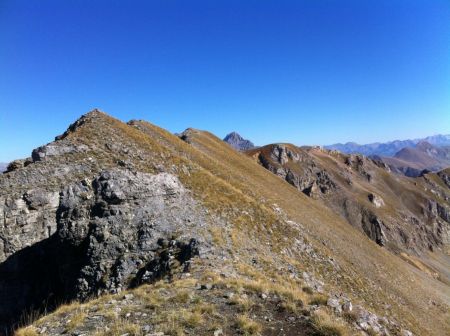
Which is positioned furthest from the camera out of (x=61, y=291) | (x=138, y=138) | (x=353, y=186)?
(x=353, y=186)

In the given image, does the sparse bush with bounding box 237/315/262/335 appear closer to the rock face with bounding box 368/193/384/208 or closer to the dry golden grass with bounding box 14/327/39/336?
the dry golden grass with bounding box 14/327/39/336

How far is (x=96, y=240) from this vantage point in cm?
2389

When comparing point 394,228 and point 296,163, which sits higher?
point 296,163

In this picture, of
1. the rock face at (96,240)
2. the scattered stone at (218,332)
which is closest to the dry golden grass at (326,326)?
the scattered stone at (218,332)

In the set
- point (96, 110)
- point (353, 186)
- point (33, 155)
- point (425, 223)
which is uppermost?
point (96, 110)

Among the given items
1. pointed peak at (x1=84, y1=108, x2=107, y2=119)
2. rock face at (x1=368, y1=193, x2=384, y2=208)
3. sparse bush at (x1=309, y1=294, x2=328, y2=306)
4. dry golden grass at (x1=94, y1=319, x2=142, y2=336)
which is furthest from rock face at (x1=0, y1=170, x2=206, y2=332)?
rock face at (x1=368, y1=193, x2=384, y2=208)

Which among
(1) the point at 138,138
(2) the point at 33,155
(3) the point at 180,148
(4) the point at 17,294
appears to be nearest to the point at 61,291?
(4) the point at 17,294

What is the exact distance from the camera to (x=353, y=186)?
173125 millimetres

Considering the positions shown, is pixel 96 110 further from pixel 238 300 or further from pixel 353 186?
pixel 353 186

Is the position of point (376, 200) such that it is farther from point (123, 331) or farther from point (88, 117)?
point (123, 331)

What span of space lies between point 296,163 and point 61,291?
16053cm

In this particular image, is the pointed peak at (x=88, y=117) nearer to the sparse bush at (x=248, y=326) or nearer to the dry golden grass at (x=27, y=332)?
the dry golden grass at (x=27, y=332)

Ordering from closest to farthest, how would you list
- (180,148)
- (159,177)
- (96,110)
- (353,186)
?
(159,177), (96,110), (180,148), (353,186)

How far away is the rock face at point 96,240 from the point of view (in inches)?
882
